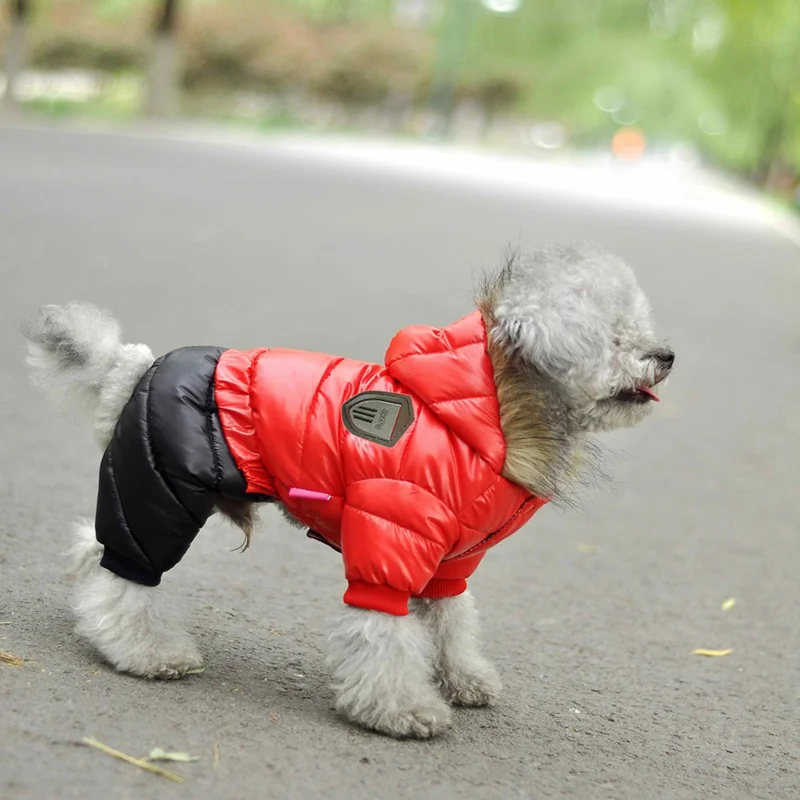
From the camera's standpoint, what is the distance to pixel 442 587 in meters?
4.00

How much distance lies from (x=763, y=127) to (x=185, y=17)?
66.3 ft

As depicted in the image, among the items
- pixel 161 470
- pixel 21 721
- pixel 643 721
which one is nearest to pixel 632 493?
pixel 643 721

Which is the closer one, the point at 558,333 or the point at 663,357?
the point at 558,333

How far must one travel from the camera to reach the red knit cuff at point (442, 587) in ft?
13.1

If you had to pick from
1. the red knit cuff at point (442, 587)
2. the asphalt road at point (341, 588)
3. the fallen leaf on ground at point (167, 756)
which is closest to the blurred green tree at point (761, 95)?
the asphalt road at point (341, 588)

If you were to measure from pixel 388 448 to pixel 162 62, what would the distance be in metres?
33.3

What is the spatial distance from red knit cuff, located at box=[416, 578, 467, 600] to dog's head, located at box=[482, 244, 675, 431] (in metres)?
0.65

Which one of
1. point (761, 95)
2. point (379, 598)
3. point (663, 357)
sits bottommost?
point (761, 95)

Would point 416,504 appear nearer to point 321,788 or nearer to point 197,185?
point 321,788

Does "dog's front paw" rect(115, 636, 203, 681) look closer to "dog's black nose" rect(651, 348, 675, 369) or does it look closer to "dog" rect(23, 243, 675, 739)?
"dog" rect(23, 243, 675, 739)

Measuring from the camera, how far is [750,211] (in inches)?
1217

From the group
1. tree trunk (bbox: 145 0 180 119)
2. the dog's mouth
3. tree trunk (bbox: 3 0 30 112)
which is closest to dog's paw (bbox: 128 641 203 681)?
the dog's mouth

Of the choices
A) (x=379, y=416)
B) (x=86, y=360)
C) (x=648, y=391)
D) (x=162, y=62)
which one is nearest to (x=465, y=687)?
(x=379, y=416)

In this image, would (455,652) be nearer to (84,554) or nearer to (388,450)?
(388,450)
